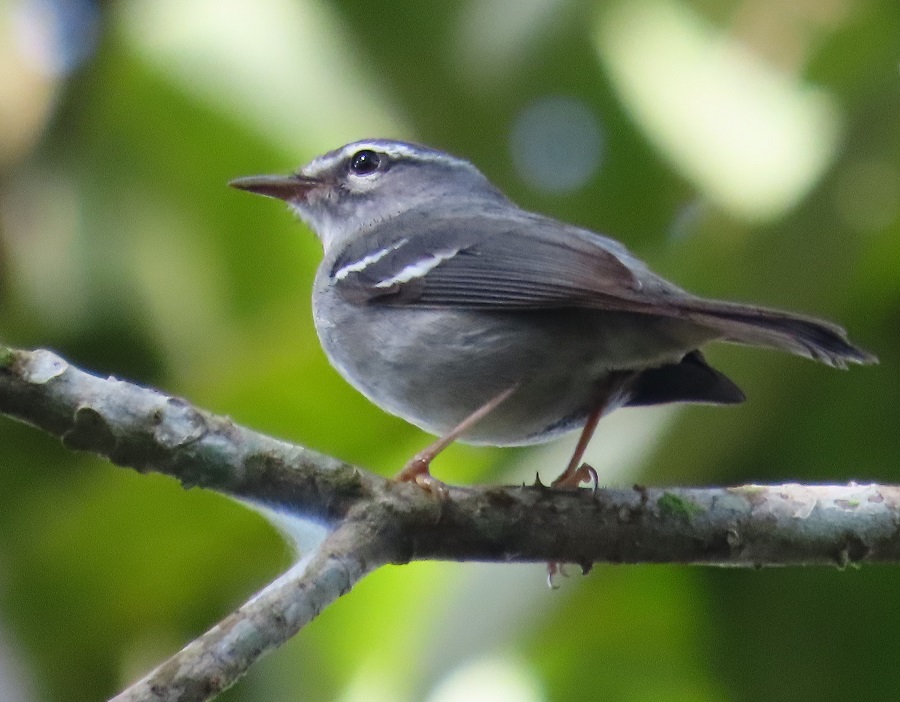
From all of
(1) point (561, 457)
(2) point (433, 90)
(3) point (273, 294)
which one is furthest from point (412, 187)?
(1) point (561, 457)

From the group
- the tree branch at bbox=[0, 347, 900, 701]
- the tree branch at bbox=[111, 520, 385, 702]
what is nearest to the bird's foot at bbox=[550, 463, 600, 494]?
the tree branch at bbox=[0, 347, 900, 701]

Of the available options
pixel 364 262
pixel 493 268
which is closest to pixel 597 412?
pixel 493 268

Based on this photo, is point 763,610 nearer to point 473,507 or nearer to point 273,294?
point 473,507

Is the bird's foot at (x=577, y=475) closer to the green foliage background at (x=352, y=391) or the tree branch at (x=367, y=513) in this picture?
the green foliage background at (x=352, y=391)

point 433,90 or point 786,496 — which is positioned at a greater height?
point 433,90

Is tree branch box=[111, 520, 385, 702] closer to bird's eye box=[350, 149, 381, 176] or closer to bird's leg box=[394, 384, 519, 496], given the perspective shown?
bird's leg box=[394, 384, 519, 496]

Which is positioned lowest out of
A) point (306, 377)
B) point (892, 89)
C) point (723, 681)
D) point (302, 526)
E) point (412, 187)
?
point (723, 681)

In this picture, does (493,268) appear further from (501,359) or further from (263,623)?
(263,623)
